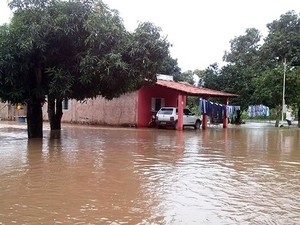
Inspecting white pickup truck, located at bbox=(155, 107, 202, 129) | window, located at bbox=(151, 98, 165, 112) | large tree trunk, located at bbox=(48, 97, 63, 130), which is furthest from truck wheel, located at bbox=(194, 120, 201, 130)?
large tree trunk, located at bbox=(48, 97, 63, 130)

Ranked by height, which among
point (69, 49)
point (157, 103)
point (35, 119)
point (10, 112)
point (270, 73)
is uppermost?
point (270, 73)

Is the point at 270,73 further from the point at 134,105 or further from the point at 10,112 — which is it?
the point at 10,112

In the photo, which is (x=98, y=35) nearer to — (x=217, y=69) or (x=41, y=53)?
(x=41, y=53)

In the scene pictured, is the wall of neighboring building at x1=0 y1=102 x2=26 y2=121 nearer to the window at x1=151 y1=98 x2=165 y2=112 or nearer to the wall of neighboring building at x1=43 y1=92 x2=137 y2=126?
the wall of neighboring building at x1=43 y1=92 x2=137 y2=126

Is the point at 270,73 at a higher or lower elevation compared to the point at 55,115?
higher

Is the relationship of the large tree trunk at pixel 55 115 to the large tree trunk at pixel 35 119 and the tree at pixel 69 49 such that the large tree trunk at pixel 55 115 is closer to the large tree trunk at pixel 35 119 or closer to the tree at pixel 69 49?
the large tree trunk at pixel 35 119

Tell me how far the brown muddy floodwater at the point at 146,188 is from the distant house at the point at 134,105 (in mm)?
14570

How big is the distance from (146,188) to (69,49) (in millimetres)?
8706

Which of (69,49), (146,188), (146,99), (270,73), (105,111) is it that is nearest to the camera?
(146,188)

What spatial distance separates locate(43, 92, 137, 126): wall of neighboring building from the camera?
90.2 feet

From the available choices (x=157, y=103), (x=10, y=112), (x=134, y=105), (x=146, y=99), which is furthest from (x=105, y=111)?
(x=10, y=112)

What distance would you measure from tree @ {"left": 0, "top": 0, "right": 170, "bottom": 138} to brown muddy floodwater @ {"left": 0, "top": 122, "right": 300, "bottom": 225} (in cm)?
315

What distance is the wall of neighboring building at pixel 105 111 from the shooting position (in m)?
27.5

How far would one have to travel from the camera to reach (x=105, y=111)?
96.7ft
